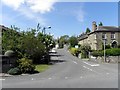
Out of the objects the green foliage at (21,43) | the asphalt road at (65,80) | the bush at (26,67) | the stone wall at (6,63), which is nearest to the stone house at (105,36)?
the green foliage at (21,43)

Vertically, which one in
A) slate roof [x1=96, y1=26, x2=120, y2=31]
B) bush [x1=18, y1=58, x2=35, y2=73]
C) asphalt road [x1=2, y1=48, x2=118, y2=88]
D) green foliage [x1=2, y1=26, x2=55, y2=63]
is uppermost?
slate roof [x1=96, y1=26, x2=120, y2=31]

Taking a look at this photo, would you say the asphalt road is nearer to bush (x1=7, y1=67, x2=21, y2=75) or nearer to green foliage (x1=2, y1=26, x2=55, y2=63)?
bush (x1=7, y1=67, x2=21, y2=75)

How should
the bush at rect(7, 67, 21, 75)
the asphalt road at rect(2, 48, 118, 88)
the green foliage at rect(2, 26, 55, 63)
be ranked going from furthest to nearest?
1. the green foliage at rect(2, 26, 55, 63)
2. the bush at rect(7, 67, 21, 75)
3. the asphalt road at rect(2, 48, 118, 88)

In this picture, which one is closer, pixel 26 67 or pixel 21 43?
pixel 26 67

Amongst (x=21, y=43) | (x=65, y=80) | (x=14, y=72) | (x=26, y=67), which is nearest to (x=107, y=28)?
(x=21, y=43)

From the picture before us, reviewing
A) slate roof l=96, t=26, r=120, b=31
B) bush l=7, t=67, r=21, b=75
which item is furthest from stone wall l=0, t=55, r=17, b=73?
slate roof l=96, t=26, r=120, b=31

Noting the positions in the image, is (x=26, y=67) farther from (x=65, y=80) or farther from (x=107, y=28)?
(x=107, y=28)

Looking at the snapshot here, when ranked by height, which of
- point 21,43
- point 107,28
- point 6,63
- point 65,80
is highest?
point 107,28

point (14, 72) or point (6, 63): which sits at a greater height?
point (6, 63)

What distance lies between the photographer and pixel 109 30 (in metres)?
72.6

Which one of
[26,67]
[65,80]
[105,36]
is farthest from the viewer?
[105,36]

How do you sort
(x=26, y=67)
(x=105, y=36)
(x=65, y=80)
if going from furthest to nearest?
1. (x=105, y=36)
2. (x=26, y=67)
3. (x=65, y=80)

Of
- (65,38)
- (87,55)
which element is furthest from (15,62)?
(65,38)

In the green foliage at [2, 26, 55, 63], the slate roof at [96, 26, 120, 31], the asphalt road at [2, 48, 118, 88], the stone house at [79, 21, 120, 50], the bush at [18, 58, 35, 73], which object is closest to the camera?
the asphalt road at [2, 48, 118, 88]
